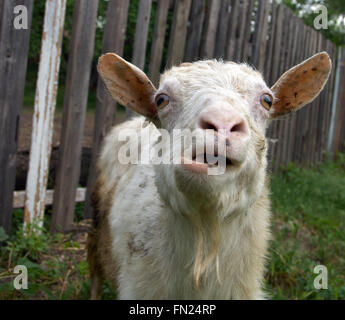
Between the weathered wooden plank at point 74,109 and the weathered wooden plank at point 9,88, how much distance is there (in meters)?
0.50

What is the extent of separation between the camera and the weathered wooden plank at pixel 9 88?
341 cm

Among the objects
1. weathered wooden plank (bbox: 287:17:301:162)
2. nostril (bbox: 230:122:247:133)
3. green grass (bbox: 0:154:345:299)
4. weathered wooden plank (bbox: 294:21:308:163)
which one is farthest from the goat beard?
weathered wooden plank (bbox: 294:21:308:163)

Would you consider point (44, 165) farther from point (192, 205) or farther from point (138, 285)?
point (192, 205)

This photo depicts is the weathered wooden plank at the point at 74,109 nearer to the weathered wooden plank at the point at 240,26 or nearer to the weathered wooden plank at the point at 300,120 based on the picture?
the weathered wooden plank at the point at 240,26

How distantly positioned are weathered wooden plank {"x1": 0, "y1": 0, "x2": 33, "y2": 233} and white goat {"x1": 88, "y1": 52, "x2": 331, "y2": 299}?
4.20ft

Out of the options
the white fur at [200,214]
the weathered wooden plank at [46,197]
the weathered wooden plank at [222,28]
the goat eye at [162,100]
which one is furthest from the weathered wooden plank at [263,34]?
the goat eye at [162,100]

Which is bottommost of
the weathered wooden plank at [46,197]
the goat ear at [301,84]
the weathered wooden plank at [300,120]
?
the weathered wooden plank at [46,197]

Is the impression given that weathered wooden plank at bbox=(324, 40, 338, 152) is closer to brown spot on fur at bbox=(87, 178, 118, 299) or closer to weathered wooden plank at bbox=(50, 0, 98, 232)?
weathered wooden plank at bbox=(50, 0, 98, 232)

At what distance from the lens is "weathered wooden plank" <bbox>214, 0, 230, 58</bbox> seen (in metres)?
5.46

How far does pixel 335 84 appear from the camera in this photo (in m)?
10.1

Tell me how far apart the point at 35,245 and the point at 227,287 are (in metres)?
2.15
